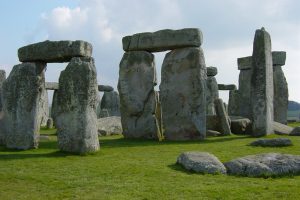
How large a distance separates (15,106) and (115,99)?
23.3 m

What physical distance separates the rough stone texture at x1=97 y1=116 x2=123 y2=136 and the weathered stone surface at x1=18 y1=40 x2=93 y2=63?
276 inches

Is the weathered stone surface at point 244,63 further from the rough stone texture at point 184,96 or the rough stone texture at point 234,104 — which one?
the rough stone texture at point 184,96

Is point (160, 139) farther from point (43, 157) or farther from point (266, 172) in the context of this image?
point (266, 172)

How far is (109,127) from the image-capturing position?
2059 centimetres

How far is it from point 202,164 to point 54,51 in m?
5.48

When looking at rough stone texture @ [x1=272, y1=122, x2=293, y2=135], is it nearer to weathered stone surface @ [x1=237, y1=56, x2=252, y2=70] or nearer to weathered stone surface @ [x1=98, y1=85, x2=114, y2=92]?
weathered stone surface @ [x1=237, y1=56, x2=252, y2=70]

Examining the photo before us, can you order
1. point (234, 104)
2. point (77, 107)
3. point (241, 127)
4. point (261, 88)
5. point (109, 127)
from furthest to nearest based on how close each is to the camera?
1. point (234, 104)
2. point (109, 127)
3. point (241, 127)
4. point (261, 88)
5. point (77, 107)

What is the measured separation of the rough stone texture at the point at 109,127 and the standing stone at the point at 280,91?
831 centimetres

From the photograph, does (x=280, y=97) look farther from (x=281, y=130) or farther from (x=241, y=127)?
(x=281, y=130)

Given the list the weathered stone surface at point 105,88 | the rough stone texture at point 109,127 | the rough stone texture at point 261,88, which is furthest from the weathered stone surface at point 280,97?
the weathered stone surface at point 105,88

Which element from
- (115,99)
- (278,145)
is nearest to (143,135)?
(278,145)

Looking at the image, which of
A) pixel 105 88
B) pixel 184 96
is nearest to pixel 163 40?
pixel 184 96

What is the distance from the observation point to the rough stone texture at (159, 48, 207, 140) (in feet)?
56.2

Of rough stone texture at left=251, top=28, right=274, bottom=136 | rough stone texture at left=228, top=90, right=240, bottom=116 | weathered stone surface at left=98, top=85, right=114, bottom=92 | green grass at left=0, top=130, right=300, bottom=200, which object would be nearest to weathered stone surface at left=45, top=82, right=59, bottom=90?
weathered stone surface at left=98, top=85, right=114, bottom=92
